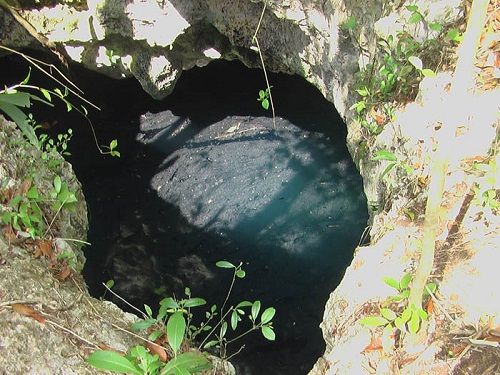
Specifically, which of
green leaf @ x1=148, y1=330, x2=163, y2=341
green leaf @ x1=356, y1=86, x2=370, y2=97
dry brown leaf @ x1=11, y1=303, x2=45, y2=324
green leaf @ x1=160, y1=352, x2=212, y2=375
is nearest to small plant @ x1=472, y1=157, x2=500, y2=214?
green leaf @ x1=356, y1=86, x2=370, y2=97

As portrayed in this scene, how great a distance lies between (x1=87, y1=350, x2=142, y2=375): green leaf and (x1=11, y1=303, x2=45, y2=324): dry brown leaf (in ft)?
1.50

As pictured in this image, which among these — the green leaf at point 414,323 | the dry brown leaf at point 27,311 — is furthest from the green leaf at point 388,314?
the dry brown leaf at point 27,311

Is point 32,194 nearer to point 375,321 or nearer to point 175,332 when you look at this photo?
point 175,332

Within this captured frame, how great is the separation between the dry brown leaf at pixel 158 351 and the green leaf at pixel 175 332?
0.28m

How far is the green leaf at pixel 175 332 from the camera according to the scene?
220 cm

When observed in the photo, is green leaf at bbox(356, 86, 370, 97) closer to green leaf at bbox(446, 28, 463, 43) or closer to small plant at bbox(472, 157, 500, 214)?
green leaf at bbox(446, 28, 463, 43)

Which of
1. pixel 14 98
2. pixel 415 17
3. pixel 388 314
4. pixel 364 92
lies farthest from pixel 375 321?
pixel 14 98

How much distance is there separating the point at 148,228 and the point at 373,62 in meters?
2.99

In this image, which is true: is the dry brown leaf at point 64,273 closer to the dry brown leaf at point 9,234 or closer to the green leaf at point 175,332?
the dry brown leaf at point 9,234

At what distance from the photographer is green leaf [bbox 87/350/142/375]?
6.62ft

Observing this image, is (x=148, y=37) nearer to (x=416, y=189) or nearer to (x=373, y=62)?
(x=373, y=62)

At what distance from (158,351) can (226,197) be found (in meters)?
3.52

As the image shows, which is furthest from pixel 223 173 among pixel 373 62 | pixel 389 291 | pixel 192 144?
pixel 389 291

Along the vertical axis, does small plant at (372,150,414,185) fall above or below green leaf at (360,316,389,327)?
above
